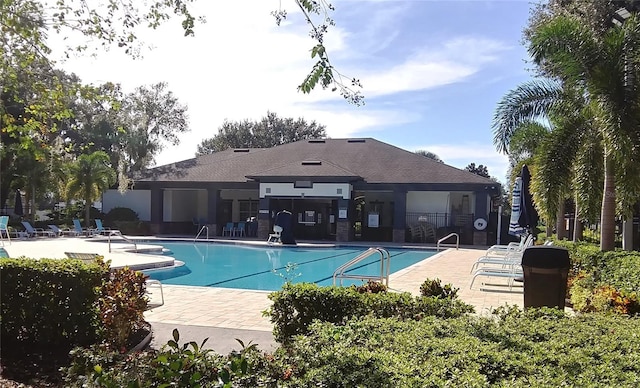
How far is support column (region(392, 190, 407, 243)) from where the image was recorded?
26.9 m

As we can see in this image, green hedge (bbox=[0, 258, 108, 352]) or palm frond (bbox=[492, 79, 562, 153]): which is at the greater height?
palm frond (bbox=[492, 79, 562, 153])

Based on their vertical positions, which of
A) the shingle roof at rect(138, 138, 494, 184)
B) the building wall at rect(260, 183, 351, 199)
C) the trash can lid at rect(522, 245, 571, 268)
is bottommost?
the trash can lid at rect(522, 245, 571, 268)

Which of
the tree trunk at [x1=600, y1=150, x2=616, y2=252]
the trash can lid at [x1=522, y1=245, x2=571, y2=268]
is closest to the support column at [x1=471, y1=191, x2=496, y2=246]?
the tree trunk at [x1=600, y1=150, x2=616, y2=252]

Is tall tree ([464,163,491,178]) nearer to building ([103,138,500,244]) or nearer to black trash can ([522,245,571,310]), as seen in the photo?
building ([103,138,500,244])

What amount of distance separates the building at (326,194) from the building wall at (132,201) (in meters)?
0.06

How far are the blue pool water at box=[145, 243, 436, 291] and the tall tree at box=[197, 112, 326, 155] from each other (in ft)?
94.5

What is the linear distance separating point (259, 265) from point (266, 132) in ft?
118

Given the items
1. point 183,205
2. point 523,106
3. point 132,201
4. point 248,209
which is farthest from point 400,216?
point 132,201

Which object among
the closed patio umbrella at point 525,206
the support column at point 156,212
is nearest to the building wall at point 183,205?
the support column at point 156,212

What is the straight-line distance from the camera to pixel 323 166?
28297 mm

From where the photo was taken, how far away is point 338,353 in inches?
131

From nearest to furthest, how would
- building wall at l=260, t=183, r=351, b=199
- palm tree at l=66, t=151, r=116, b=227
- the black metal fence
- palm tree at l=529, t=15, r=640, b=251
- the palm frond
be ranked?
palm tree at l=529, t=15, r=640, b=251 < the palm frond < building wall at l=260, t=183, r=351, b=199 < the black metal fence < palm tree at l=66, t=151, r=116, b=227

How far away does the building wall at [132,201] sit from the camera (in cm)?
3231

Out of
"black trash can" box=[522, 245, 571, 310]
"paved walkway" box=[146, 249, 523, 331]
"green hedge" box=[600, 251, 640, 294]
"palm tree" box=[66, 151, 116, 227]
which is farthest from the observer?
"palm tree" box=[66, 151, 116, 227]
